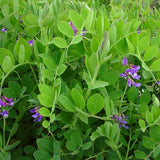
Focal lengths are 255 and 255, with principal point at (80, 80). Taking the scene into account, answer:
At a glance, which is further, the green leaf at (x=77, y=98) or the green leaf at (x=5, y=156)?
the green leaf at (x=5, y=156)

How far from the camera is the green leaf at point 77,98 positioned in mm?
509

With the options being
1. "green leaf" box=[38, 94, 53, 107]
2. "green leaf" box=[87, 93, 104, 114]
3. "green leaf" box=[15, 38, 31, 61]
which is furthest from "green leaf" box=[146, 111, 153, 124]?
"green leaf" box=[15, 38, 31, 61]

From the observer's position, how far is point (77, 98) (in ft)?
1.70

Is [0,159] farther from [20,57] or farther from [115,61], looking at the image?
[115,61]

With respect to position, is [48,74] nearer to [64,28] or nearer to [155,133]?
[64,28]

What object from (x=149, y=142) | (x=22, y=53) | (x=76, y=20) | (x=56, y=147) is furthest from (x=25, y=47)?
(x=149, y=142)

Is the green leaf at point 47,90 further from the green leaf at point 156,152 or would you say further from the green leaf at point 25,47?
the green leaf at point 156,152

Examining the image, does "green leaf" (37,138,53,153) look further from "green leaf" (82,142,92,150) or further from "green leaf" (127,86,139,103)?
"green leaf" (127,86,139,103)

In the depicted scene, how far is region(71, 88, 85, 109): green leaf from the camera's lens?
51 cm

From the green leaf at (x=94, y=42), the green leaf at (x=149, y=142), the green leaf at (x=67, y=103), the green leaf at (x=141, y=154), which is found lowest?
the green leaf at (x=141, y=154)

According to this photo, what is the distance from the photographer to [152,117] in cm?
54

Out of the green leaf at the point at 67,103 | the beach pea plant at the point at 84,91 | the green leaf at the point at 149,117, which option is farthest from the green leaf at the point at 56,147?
the green leaf at the point at 149,117

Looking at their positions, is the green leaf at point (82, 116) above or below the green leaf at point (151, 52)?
below

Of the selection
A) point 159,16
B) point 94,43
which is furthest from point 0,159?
point 159,16
